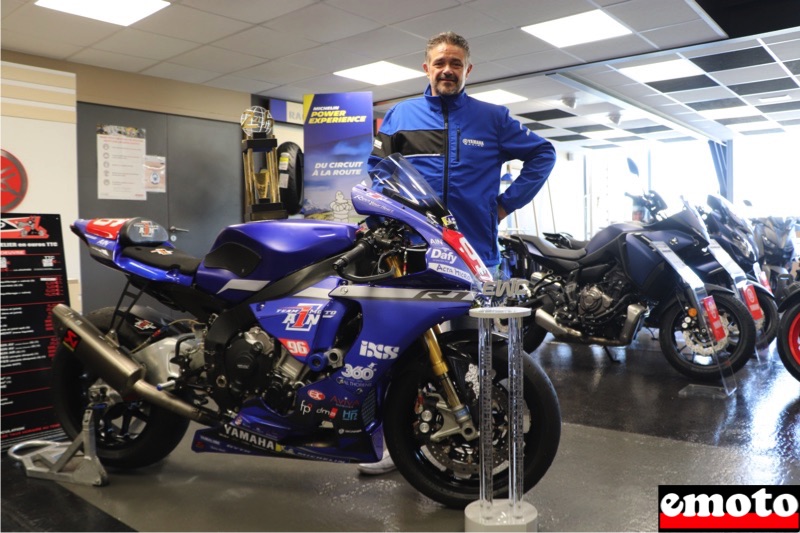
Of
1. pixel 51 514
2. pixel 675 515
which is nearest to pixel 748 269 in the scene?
pixel 675 515

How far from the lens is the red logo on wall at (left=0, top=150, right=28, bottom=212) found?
14.5 ft

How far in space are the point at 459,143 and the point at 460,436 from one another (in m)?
1.01

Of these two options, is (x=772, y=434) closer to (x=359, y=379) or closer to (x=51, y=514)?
(x=359, y=379)

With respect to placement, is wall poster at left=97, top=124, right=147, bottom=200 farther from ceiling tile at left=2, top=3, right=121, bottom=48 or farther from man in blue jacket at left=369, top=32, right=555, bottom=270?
man in blue jacket at left=369, top=32, right=555, bottom=270

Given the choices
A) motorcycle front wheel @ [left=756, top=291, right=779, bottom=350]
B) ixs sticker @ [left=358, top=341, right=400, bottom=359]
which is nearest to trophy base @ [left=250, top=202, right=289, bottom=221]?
ixs sticker @ [left=358, top=341, right=400, bottom=359]

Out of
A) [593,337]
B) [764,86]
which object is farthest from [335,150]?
[764,86]

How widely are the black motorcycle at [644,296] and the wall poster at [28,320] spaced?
2636 mm

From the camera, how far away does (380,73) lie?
6.88m

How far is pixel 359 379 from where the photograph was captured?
1.86 m

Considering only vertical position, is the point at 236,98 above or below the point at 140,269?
above

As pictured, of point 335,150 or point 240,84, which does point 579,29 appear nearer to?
point 335,150

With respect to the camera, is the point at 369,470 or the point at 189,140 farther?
the point at 189,140

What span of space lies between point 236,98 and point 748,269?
5.65 meters

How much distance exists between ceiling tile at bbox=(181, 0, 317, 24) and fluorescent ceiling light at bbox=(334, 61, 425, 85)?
5.69ft
